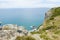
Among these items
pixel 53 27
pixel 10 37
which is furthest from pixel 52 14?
pixel 10 37

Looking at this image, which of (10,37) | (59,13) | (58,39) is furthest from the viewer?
(59,13)

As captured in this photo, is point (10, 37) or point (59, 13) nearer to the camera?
point (10, 37)

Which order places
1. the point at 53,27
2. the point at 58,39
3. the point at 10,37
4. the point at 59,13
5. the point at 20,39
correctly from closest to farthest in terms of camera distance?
the point at 20,39 < the point at 10,37 < the point at 58,39 < the point at 53,27 < the point at 59,13

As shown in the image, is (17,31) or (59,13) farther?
(59,13)

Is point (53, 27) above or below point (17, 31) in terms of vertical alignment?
below

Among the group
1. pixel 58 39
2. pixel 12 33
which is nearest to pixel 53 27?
pixel 58 39

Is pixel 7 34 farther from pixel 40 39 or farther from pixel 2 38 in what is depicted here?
pixel 40 39

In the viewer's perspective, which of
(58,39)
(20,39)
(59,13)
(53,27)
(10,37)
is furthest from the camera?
(59,13)

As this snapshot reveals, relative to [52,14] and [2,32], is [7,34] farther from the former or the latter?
[52,14]

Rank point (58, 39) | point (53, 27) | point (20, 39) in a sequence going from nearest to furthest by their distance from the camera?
1. point (20, 39)
2. point (58, 39)
3. point (53, 27)
